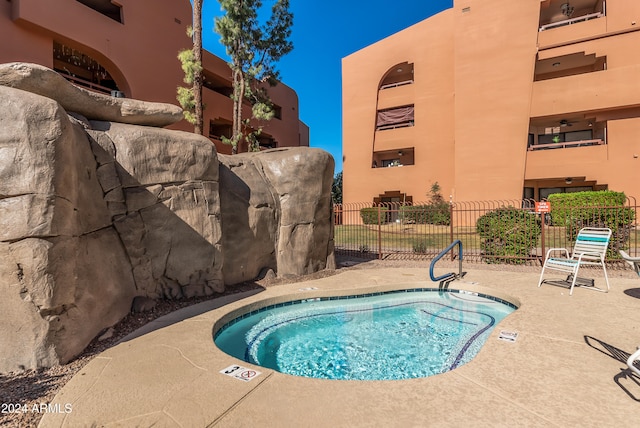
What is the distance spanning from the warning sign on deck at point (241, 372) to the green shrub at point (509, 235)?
8.21m

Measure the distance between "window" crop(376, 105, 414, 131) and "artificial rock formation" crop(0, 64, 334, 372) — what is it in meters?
15.9

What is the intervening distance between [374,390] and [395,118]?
71.5 feet

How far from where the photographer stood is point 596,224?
333 inches

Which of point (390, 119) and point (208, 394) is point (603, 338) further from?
point (390, 119)

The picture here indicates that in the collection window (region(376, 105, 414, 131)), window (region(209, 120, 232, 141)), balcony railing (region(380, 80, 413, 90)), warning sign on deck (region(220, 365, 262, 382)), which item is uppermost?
balcony railing (region(380, 80, 413, 90))

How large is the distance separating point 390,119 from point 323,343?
20404 mm

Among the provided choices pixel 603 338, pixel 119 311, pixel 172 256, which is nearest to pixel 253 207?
pixel 172 256

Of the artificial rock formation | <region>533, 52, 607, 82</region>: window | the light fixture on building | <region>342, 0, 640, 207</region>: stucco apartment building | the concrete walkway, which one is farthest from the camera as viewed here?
the light fixture on building

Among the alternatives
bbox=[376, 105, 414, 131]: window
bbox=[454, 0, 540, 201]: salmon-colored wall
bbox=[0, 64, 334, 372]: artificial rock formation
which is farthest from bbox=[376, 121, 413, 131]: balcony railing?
bbox=[0, 64, 334, 372]: artificial rock formation

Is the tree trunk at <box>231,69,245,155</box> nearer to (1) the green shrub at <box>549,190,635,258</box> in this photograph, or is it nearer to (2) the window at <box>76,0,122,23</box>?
(2) the window at <box>76,0,122,23</box>

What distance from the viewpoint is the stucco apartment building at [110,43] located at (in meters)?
11.5

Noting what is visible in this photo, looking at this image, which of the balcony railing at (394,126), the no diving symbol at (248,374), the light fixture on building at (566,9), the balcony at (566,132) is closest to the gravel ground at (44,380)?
the no diving symbol at (248,374)

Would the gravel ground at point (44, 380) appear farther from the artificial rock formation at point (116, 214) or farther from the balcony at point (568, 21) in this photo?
the balcony at point (568, 21)

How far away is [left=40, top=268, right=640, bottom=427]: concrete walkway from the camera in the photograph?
2195mm
